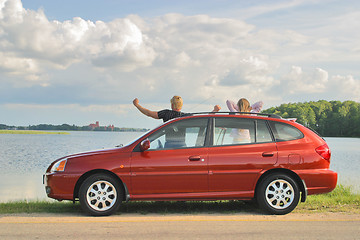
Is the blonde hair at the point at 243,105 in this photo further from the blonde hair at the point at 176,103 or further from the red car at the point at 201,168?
the red car at the point at 201,168

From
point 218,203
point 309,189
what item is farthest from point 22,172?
point 309,189

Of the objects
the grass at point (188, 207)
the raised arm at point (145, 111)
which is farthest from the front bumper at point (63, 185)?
the raised arm at point (145, 111)

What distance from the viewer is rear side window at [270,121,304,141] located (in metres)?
8.08

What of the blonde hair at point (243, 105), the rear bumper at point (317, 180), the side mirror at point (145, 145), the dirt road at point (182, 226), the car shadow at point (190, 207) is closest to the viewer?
the dirt road at point (182, 226)

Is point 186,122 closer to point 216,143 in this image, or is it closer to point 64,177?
point 216,143

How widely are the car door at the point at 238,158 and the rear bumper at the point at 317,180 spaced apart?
613 millimetres

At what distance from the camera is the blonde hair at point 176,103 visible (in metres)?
9.13

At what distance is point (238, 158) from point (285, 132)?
3.45ft

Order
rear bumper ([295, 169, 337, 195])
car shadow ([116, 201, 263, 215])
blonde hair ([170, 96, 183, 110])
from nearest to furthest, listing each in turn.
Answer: rear bumper ([295, 169, 337, 195]) < car shadow ([116, 201, 263, 215]) < blonde hair ([170, 96, 183, 110])

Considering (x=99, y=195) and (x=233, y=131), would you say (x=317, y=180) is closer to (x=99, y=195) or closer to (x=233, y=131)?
(x=233, y=131)

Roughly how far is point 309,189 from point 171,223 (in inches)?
103

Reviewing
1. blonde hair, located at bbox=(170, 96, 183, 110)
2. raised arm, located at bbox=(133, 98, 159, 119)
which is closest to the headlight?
raised arm, located at bbox=(133, 98, 159, 119)

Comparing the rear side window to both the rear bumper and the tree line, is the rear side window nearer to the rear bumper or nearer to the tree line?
the rear bumper

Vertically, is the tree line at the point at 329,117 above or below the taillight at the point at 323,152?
above
